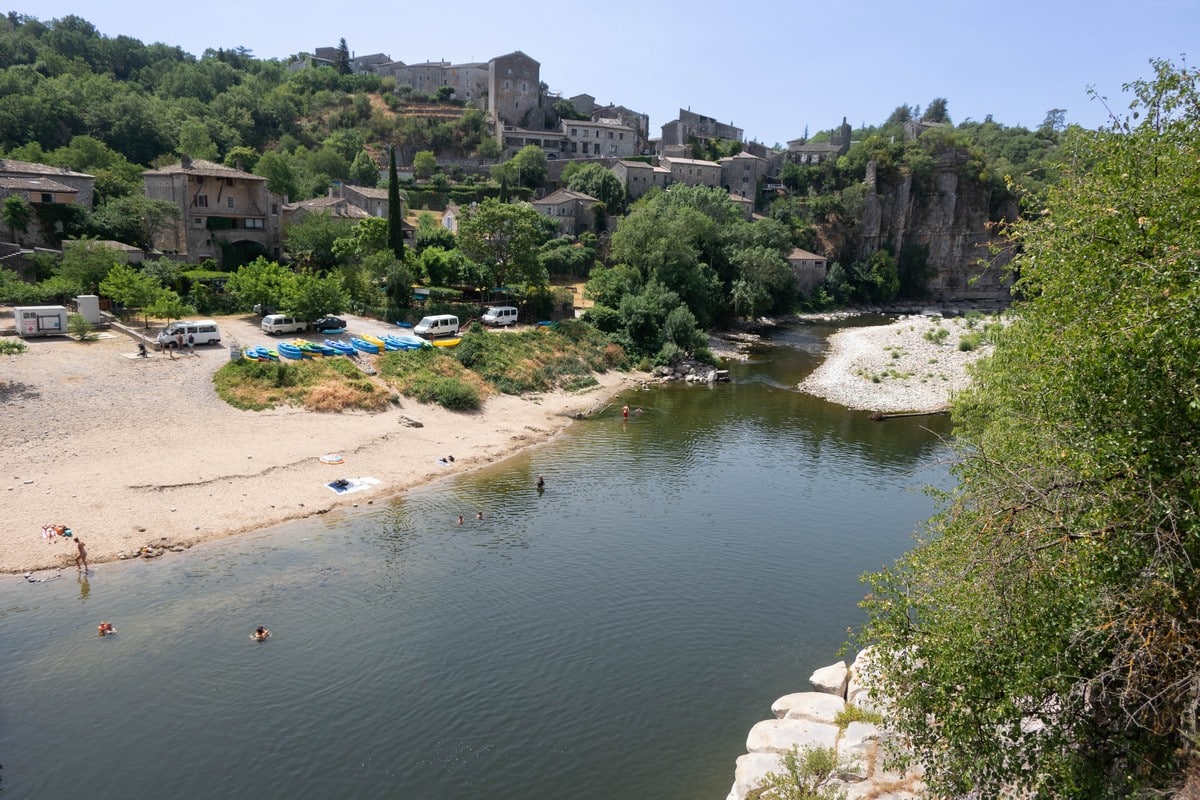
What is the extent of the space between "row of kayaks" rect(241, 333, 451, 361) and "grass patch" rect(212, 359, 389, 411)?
38.7 inches

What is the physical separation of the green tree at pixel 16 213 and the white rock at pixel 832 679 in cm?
6005

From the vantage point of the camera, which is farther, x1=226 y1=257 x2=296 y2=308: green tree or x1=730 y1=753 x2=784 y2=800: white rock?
x1=226 y1=257 x2=296 y2=308: green tree

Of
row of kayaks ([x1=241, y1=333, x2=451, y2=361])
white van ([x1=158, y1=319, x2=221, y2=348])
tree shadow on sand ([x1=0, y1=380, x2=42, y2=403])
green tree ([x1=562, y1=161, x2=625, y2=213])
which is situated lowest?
tree shadow on sand ([x1=0, y1=380, x2=42, y2=403])

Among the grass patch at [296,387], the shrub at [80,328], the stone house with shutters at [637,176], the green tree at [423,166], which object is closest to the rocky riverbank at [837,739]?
the grass patch at [296,387]

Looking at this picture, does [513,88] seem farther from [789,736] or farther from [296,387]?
[789,736]

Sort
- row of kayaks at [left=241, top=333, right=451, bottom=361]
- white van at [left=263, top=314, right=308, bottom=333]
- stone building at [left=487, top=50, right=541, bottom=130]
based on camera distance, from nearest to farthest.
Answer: row of kayaks at [left=241, top=333, right=451, bottom=361] < white van at [left=263, top=314, right=308, bottom=333] < stone building at [left=487, top=50, right=541, bottom=130]

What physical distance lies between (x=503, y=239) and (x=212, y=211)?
75.9 feet

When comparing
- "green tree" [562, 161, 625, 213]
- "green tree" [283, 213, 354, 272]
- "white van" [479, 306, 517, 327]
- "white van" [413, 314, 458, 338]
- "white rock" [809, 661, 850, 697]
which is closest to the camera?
"white rock" [809, 661, 850, 697]

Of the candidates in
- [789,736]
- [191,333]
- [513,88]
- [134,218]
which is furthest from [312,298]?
[513,88]

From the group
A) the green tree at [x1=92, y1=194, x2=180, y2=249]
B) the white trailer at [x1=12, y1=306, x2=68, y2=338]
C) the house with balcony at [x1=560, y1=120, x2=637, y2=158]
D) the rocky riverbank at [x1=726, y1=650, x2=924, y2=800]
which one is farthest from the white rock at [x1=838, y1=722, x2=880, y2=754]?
the house with balcony at [x1=560, y1=120, x2=637, y2=158]

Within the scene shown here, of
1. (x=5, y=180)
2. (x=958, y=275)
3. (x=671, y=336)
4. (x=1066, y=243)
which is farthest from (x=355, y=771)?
(x=958, y=275)

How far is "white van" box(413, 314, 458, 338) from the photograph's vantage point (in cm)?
4969

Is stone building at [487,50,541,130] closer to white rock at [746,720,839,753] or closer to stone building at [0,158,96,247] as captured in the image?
stone building at [0,158,96,247]

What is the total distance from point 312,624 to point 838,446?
3014cm
